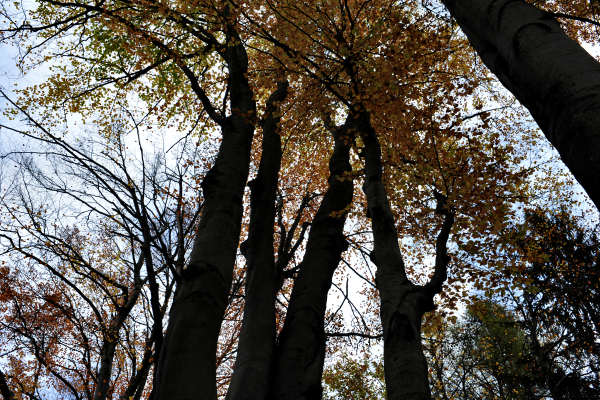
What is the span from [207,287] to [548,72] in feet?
8.89

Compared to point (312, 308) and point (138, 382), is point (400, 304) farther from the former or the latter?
point (138, 382)

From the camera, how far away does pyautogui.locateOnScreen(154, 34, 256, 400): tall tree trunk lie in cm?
229

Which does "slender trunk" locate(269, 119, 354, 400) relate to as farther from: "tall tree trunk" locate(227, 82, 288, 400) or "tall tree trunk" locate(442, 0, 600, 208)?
"tall tree trunk" locate(442, 0, 600, 208)

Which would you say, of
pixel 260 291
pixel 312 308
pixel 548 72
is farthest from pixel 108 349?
pixel 548 72

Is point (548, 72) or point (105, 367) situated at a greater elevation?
point (548, 72)

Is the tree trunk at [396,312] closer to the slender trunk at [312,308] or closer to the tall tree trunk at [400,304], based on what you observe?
the tall tree trunk at [400,304]

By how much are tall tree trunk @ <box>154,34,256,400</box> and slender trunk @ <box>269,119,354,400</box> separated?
0.88m

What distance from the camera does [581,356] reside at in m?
12.3

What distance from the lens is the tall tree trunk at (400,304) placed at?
2.60m

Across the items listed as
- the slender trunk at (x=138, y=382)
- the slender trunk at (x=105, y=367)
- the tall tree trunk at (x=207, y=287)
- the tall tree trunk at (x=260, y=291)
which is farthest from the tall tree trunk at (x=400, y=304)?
the slender trunk at (x=105, y=367)

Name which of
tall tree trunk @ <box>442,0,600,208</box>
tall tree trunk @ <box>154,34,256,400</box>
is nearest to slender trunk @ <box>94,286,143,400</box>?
tall tree trunk @ <box>154,34,256,400</box>

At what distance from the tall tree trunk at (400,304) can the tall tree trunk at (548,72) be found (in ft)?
6.90

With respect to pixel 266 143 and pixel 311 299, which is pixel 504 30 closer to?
pixel 311 299

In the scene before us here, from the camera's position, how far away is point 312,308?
3539 mm
